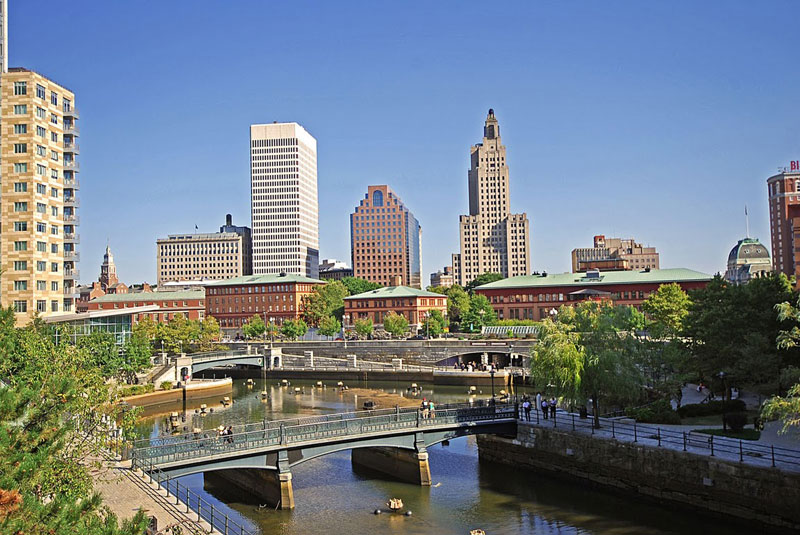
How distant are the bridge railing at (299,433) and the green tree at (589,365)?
399 cm

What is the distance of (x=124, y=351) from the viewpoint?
7956 cm

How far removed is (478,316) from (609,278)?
87.8 feet

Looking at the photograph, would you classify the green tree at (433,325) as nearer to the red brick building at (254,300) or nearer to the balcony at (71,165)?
the red brick building at (254,300)

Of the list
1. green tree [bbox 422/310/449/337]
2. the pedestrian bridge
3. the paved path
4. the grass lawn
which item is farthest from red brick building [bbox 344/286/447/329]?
the paved path

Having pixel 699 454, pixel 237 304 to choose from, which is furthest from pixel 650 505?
pixel 237 304

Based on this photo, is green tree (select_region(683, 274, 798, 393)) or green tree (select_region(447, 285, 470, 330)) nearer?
green tree (select_region(683, 274, 798, 393))

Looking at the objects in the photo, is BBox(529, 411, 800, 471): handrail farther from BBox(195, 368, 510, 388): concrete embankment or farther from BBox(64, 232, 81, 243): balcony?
Answer: BBox(64, 232, 81, 243): balcony

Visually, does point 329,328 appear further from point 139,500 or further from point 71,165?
point 139,500

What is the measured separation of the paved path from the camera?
25.2 m

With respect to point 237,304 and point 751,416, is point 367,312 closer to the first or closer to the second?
point 237,304

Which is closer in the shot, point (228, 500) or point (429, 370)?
point (228, 500)

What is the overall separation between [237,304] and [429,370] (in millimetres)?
77930

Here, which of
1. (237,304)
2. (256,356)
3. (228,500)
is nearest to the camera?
(228,500)

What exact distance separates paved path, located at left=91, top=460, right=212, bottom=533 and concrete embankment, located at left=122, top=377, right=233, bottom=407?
4304 cm
